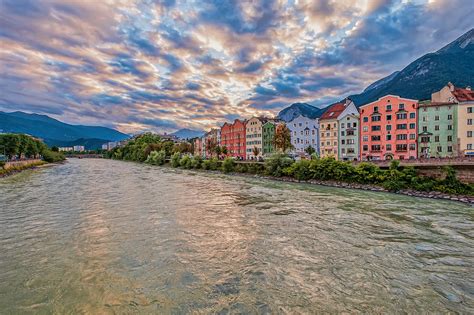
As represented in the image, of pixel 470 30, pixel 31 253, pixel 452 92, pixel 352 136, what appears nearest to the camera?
pixel 31 253

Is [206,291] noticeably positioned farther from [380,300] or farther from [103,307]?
[380,300]

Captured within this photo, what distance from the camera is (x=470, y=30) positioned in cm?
18312

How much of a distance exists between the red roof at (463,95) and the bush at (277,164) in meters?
34.8

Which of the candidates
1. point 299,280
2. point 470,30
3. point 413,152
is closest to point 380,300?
point 299,280

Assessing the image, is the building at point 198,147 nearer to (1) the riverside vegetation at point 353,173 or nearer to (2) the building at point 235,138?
(2) the building at point 235,138

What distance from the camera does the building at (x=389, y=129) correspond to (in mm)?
50344

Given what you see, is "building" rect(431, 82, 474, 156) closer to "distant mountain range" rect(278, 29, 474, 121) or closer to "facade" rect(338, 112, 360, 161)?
"facade" rect(338, 112, 360, 161)

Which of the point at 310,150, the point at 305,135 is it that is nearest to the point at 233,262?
the point at 310,150

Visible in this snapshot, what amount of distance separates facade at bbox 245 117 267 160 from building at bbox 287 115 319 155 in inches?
481

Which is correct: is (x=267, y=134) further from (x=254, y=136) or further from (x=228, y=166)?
(x=228, y=166)

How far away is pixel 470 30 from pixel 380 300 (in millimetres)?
260276

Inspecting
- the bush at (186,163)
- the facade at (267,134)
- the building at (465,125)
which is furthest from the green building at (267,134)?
the building at (465,125)

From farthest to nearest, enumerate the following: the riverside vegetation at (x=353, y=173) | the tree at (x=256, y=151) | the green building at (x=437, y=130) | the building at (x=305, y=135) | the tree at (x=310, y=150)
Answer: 1. the tree at (x=256, y=151)
2. the building at (x=305, y=135)
3. the tree at (x=310, y=150)
4. the green building at (x=437, y=130)
5. the riverside vegetation at (x=353, y=173)

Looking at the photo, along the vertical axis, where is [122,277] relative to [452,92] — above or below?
below
